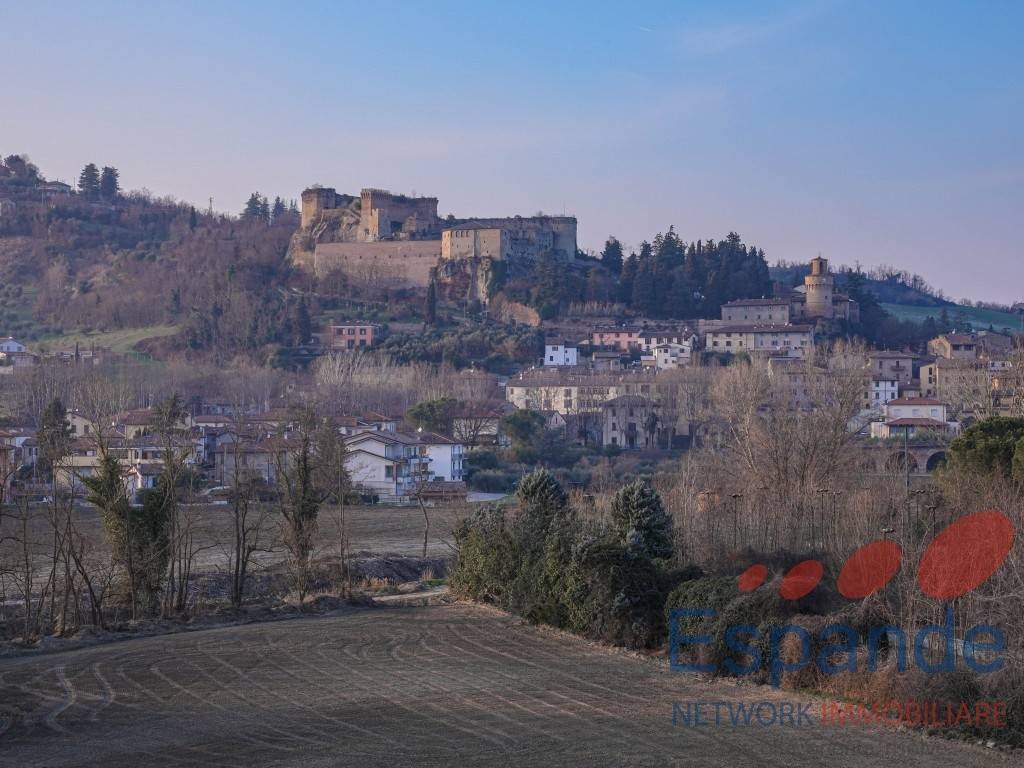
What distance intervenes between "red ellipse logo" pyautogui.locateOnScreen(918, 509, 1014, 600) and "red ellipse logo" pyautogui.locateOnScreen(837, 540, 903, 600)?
0.49 metres

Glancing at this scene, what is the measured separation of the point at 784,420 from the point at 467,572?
1252 centimetres

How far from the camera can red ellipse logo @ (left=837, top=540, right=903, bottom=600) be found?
45.1 ft

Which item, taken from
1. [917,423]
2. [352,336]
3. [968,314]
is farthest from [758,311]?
[968,314]

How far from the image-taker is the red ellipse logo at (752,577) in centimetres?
1464

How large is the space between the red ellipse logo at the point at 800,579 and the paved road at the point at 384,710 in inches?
56.1

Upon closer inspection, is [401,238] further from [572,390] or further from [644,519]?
[644,519]

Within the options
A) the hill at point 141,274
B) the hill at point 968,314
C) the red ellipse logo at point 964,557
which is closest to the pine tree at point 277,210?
the hill at point 141,274

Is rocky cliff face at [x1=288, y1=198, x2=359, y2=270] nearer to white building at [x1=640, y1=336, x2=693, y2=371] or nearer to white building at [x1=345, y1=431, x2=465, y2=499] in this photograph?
white building at [x1=640, y1=336, x2=693, y2=371]

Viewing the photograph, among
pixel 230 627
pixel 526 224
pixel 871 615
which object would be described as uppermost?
pixel 526 224

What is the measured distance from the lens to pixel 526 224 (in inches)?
3804

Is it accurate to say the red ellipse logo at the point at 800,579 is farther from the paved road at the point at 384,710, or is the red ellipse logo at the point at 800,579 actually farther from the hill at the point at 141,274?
the hill at the point at 141,274

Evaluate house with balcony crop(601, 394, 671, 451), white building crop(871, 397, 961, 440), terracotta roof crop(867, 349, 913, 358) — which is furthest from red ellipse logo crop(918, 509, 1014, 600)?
terracotta roof crop(867, 349, 913, 358)

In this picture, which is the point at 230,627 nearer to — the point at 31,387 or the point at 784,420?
the point at 784,420

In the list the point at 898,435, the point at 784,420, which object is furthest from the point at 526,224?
the point at 784,420
